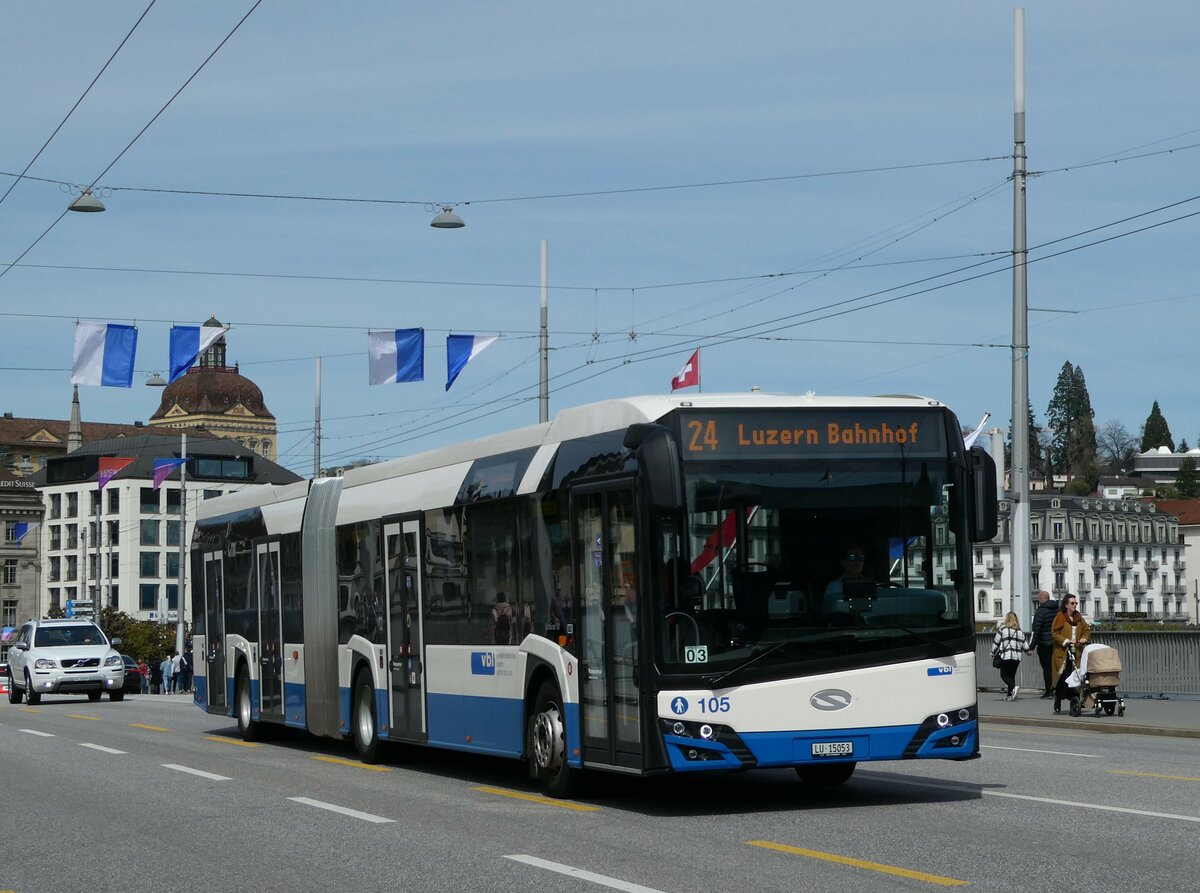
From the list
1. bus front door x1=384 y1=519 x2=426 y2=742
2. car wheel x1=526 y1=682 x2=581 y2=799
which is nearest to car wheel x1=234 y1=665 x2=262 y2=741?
bus front door x1=384 y1=519 x2=426 y2=742

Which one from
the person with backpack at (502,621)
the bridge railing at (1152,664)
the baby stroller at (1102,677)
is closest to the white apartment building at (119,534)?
the bridge railing at (1152,664)

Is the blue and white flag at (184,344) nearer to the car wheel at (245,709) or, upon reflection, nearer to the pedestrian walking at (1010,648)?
the car wheel at (245,709)

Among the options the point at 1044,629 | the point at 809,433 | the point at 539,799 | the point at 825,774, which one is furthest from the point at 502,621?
the point at 1044,629

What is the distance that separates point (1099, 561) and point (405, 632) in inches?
5952

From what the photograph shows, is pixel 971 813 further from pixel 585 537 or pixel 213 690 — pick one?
pixel 213 690

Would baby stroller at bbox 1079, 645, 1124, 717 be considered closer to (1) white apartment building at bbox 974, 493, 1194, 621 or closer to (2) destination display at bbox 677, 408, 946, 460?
(2) destination display at bbox 677, 408, 946, 460

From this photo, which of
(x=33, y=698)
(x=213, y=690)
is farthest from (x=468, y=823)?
(x=33, y=698)

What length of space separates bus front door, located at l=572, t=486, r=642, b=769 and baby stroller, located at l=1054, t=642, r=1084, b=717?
1341 cm

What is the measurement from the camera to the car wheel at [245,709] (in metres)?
23.5

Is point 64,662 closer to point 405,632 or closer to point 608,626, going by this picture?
point 405,632

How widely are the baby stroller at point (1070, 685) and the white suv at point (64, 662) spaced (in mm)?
21516

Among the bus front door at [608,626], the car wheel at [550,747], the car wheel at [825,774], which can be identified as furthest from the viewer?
the car wheel at [825,774]

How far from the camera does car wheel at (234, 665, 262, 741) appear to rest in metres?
23.5

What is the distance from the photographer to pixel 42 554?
15250cm
